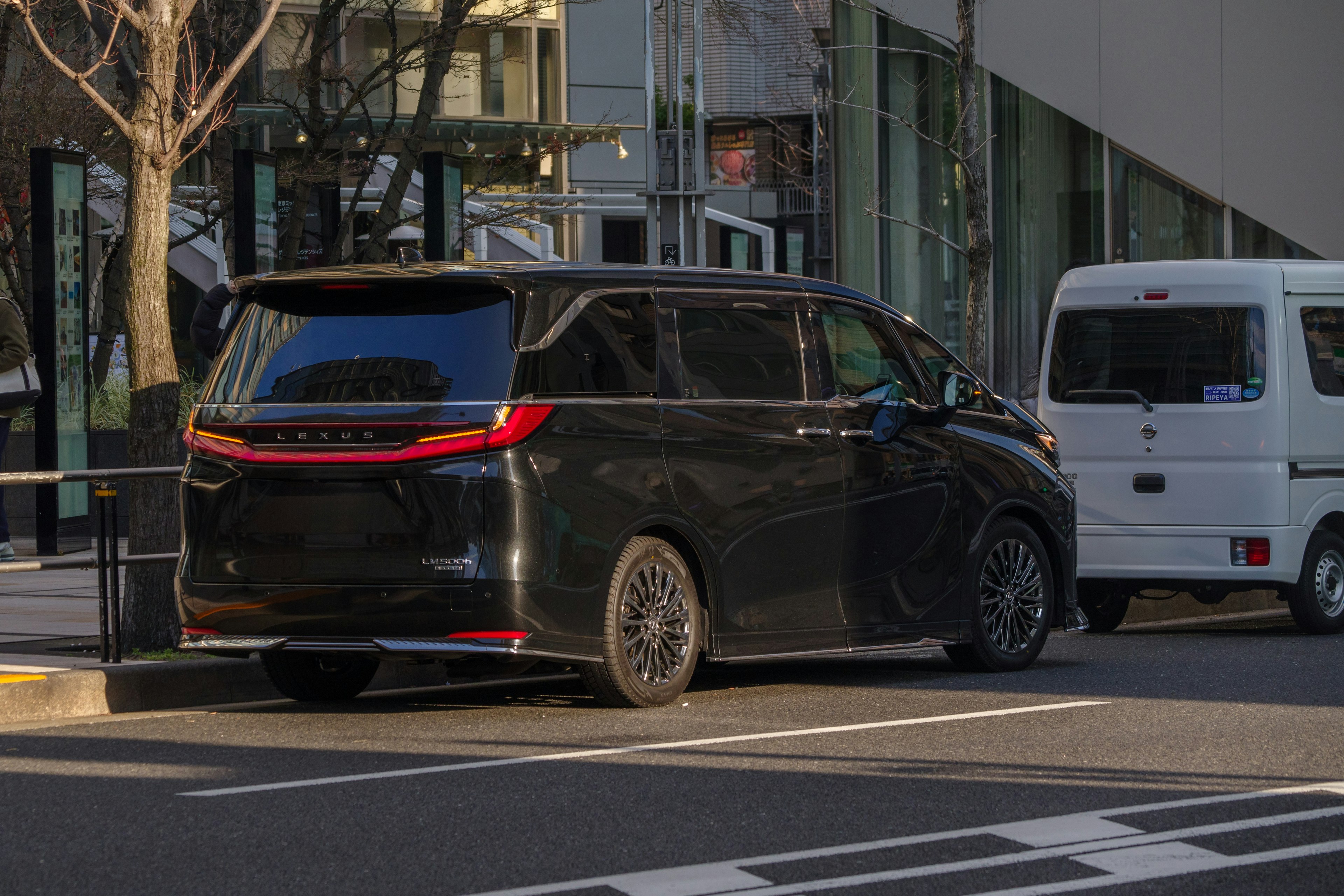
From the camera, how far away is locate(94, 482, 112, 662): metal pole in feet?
29.6

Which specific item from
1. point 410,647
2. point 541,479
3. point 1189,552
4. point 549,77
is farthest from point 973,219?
point 549,77

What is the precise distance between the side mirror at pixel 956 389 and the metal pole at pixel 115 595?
4146 millimetres

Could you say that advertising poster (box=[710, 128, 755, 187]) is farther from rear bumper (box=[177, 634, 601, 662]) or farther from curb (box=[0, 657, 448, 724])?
rear bumper (box=[177, 634, 601, 662])

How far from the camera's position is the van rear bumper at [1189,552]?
38.9 ft

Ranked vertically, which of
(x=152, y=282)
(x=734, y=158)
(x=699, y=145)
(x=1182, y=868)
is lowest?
(x=1182, y=868)

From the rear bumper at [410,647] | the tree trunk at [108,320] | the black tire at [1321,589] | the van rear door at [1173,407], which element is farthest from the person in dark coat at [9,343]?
the tree trunk at [108,320]

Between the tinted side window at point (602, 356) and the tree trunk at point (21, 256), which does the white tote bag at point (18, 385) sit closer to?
the tinted side window at point (602, 356)

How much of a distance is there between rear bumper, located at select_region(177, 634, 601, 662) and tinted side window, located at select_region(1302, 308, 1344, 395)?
21.0 feet

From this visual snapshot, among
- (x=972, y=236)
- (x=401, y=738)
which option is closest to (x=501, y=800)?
(x=401, y=738)

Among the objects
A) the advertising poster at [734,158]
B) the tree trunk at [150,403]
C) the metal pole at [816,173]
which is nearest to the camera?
the tree trunk at [150,403]

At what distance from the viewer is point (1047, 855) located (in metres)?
5.51

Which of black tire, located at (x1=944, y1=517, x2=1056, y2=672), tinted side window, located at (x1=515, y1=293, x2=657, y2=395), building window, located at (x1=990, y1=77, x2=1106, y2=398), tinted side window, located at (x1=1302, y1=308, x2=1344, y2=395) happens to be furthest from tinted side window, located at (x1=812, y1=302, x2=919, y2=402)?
building window, located at (x1=990, y1=77, x2=1106, y2=398)

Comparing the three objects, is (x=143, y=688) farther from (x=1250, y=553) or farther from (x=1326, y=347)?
(x=1326, y=347)

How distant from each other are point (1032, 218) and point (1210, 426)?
11.7m
